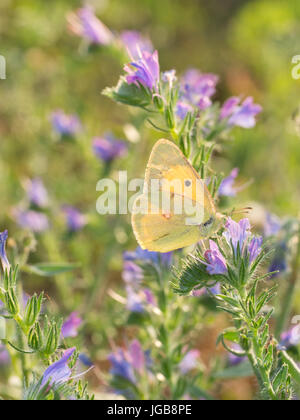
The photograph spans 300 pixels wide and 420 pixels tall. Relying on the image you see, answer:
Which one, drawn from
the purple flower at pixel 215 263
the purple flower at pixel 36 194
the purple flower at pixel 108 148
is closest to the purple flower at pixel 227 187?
the purple flower at pixel 215 263

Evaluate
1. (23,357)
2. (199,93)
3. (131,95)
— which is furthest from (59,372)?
(199,93)

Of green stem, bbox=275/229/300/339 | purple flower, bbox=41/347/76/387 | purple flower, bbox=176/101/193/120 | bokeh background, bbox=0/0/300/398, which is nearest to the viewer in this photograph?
purple flower, bbox=41/347/76/387

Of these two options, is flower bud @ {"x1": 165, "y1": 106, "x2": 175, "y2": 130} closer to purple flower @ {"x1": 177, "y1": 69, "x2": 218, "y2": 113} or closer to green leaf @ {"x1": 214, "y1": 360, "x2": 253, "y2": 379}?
purple flower @ {"x1": 177, "y1": 69, "x2": 218, "y2": 113}

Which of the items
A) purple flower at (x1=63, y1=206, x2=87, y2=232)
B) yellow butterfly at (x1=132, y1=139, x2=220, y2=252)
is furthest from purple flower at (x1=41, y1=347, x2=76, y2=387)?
purple flower at (x1=63, y1=206, x2=87, y2=232)

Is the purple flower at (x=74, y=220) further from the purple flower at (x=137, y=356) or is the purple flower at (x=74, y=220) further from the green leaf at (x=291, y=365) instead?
the green leaf at (x=291, y=365)

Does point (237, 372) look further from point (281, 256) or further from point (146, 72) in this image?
point (146, 72)

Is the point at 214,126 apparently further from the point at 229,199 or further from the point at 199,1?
the point at 199,1

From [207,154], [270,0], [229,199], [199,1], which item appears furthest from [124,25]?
[207,154]
